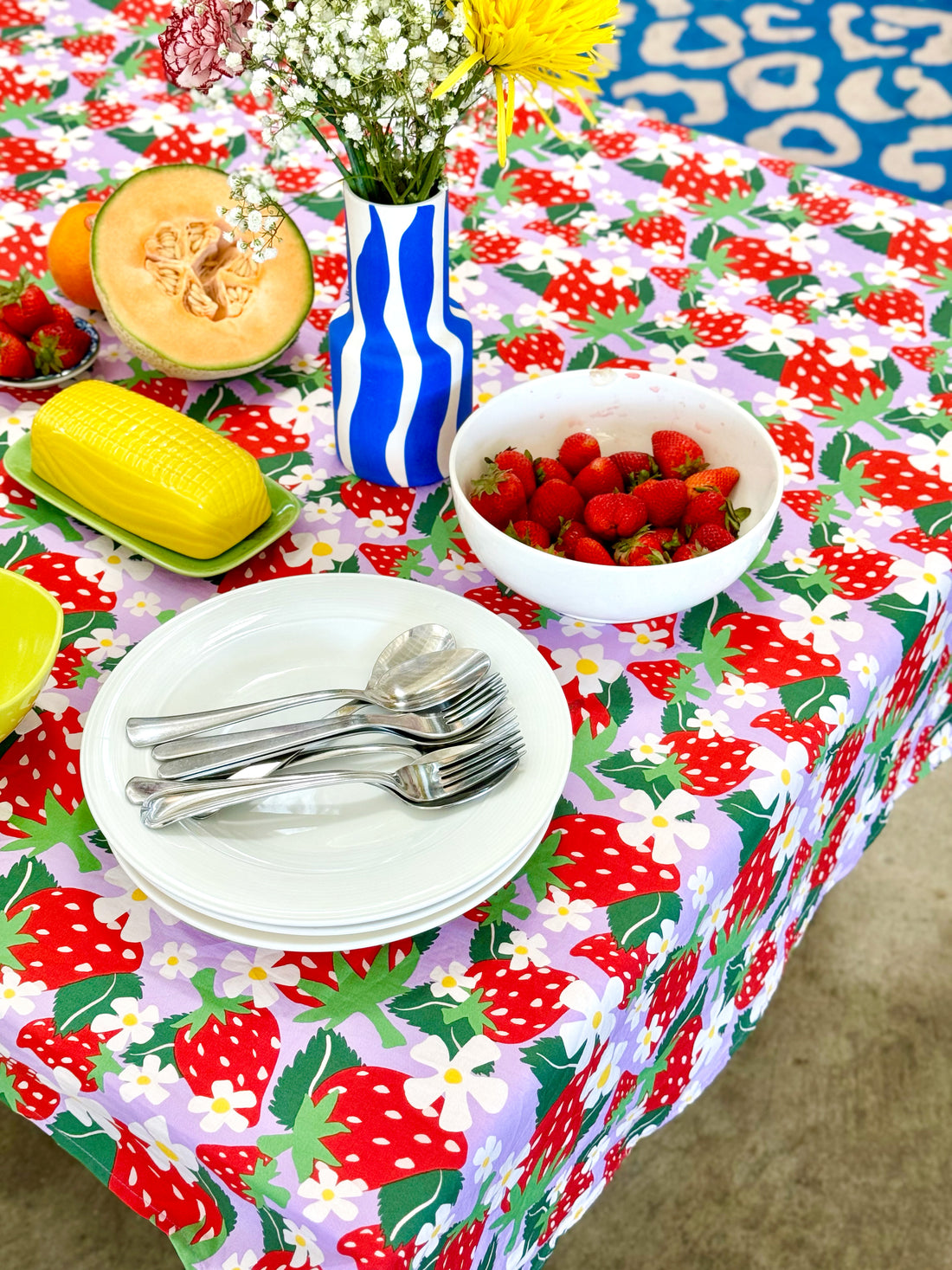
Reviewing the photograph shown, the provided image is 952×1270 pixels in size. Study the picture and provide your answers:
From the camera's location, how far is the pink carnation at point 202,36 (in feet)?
2.49

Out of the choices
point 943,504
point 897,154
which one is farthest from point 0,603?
point 897,154

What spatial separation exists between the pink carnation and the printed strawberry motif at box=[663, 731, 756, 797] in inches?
22.6

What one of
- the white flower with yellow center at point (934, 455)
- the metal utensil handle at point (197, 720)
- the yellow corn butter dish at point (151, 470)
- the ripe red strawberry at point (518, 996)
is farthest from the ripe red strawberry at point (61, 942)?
the white flower with yellow center at point (934, 455)

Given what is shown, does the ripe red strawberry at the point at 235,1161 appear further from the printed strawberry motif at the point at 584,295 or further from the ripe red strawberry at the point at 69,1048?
the printed strawberry motif at the point at 584,295

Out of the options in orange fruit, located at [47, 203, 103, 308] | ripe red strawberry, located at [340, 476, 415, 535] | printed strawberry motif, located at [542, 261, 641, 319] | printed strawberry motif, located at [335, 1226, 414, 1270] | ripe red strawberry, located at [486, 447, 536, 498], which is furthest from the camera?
printed strawberry motif, located at [542, 261, 641, 319]

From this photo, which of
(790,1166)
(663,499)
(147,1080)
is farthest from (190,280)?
(790,1166)

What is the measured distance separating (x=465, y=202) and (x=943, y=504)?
2.27 feet

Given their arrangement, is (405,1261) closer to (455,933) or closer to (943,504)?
(455,933)

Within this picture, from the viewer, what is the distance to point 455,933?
674mm

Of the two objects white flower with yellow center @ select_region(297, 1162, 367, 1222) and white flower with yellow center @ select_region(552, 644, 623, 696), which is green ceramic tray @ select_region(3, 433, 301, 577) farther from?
white flower with yellow center @ select_region(297, 1162, 367, 1222)

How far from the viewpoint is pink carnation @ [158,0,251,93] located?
759mm

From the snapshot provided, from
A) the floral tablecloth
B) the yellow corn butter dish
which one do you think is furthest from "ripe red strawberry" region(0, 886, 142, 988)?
the yellow corn butter dish

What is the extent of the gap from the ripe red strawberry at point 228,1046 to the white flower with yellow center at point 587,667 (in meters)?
0.34

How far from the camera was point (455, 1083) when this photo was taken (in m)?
0.60
